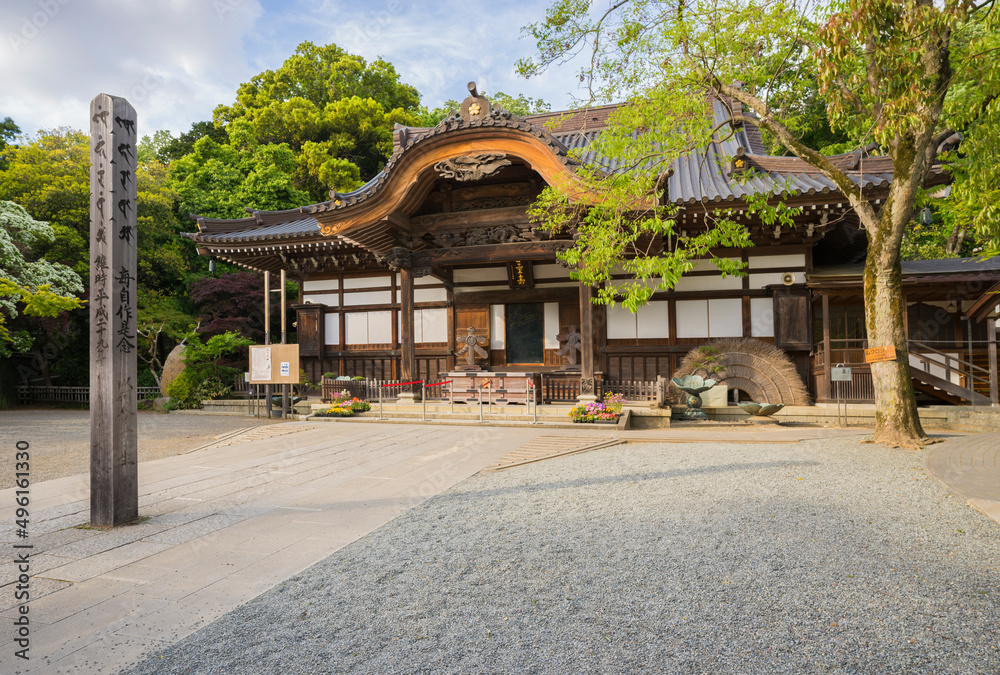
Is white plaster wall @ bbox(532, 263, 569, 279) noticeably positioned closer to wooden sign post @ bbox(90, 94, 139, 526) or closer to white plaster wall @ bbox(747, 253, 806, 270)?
white plaster wall @ bbox(747, 253, 806, 270)

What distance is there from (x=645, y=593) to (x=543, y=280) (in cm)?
Answer: 1093

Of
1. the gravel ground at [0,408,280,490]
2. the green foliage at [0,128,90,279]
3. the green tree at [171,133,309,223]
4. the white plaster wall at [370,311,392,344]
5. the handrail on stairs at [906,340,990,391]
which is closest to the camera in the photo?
the gravel ground at [0,408,280,490]

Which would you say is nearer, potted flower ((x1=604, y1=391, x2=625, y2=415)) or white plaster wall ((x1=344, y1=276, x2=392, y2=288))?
potted flower ((x1=604, y1=391, x2=625, y2=415))

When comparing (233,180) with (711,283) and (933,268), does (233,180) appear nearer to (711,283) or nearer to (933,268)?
(711,283)

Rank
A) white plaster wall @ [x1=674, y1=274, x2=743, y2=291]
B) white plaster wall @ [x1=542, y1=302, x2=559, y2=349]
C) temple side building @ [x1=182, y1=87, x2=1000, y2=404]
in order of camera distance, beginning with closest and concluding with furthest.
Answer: temple side building @ [x1=182, y1=87, x2=1000, y2=404]
white plaster wall @ [x1=674, y1=274, x2=743, y2=291]
white plaster wall @ [x1=542, y1=302, x2=559, y2=349]

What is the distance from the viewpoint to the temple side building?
1045cm

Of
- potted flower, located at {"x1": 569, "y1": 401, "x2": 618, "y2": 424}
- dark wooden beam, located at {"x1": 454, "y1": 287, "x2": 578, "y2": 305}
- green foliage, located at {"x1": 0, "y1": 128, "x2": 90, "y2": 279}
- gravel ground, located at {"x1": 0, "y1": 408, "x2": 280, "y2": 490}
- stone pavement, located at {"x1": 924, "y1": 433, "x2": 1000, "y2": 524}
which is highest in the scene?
green foliage, located at {"x1": 0, "y1": 128, "x2": 90, "y2": 279}

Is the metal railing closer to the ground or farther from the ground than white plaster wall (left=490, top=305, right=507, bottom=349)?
closer to the ground

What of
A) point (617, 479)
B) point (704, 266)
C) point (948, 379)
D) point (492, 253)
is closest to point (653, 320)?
point (704, 266)

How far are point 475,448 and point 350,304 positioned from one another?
846 cm

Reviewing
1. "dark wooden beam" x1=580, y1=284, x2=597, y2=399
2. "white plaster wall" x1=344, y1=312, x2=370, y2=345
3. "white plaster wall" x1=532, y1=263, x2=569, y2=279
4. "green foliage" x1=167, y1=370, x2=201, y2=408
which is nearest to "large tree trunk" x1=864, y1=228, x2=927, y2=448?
"dark wooden beam" x1=580, y1=284, x2=597, y2=399

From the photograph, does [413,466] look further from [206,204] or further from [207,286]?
[206,204]

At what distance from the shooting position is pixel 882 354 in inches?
276

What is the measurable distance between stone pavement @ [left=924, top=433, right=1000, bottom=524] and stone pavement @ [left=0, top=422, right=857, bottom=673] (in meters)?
1.97
